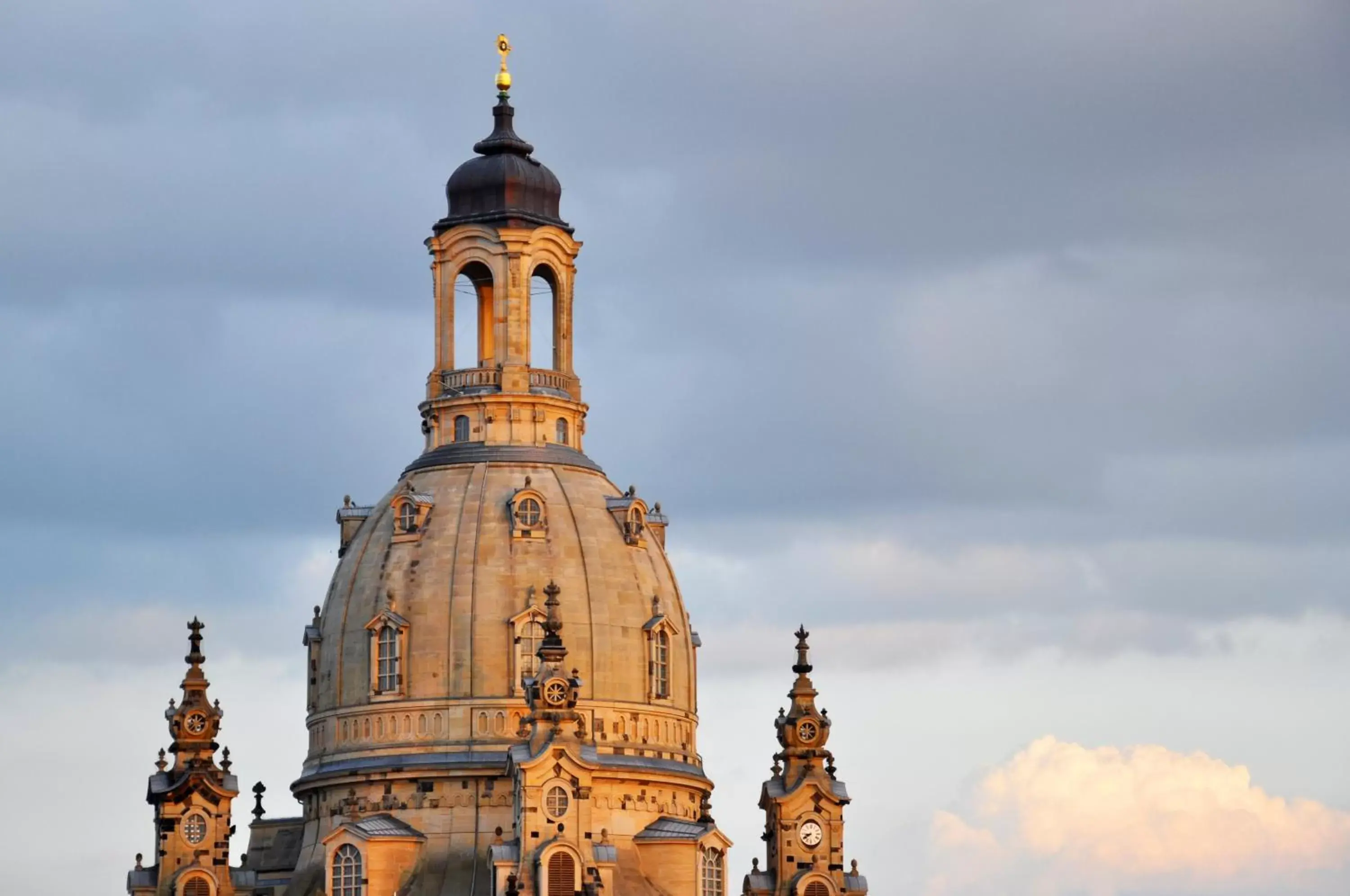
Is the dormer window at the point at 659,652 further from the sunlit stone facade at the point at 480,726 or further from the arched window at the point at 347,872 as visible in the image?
the arched window at the point at 347,872

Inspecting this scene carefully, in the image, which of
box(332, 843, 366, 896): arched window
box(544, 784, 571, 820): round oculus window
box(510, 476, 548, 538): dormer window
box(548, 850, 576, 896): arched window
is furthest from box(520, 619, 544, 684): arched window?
box(548, 850, 576, 896): arched window

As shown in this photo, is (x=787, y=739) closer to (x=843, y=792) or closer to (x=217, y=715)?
(x=843, y=792)

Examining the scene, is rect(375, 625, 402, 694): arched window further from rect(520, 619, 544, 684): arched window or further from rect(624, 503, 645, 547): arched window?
rect(624, 503, 645, 547): arched window

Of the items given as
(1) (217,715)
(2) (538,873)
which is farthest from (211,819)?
(2) (538,873)

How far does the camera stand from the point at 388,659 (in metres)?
195

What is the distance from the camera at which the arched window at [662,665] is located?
197125mm

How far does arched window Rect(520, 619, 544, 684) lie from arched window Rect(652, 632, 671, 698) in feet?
18.5

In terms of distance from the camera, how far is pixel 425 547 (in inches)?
7766

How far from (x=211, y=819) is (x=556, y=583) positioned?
717 inches

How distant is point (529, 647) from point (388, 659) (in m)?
6.31

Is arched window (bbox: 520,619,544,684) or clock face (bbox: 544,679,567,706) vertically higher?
arched window (bbox: 520,619,544,684)

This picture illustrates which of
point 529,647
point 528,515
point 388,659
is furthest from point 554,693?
point 528,515

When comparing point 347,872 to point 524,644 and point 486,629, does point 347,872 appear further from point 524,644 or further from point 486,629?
point 524,644

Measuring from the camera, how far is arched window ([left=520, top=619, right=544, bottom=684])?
19412 cm
